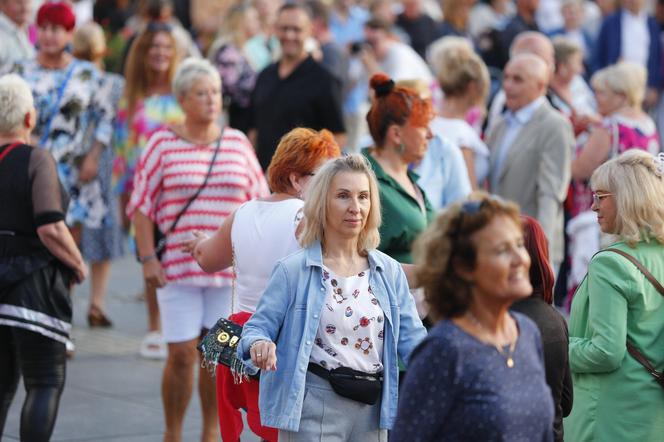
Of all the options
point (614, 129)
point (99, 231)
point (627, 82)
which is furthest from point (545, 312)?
point (99, 231)

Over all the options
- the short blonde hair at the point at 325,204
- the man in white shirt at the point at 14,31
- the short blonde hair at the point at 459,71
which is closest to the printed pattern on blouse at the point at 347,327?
the short blonde hair at the point at 325,204

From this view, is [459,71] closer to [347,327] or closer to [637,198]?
[637,198]

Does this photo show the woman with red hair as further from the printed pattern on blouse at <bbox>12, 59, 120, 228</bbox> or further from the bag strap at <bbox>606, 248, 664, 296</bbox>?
the printed pattern on blouse at <bbox>12, 59, 120, 228</bbox>

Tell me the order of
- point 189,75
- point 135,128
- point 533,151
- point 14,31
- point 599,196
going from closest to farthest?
point 599,196, point 189,75, point 533,151, point 135,128, point 14,31

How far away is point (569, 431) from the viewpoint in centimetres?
511

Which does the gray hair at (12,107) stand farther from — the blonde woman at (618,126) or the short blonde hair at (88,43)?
the blonde woman at (618,126)

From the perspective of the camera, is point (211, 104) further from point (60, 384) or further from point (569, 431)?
point (569, 431)

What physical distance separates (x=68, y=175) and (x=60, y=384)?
10.5ft

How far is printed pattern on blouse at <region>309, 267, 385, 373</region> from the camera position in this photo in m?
4.60

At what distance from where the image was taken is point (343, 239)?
4.75 metres

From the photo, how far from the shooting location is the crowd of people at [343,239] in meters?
3.71

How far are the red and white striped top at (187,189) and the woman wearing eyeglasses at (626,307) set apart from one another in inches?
92.9

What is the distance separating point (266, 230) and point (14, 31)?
220 inches

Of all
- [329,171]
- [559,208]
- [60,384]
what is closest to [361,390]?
[329,171]
